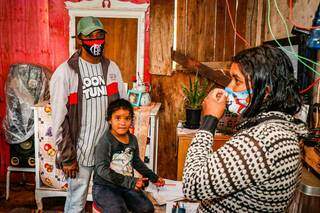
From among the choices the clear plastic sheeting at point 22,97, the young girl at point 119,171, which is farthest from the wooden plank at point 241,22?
the clear plastic sheeting at point 22,97

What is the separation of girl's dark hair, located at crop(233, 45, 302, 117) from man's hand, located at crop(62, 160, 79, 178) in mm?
1478

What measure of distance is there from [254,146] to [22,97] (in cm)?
302

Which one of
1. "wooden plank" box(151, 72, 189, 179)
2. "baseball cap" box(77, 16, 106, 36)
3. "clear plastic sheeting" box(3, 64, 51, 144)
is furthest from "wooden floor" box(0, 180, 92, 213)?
"baseball cap" box(77, 16, 106, 36)

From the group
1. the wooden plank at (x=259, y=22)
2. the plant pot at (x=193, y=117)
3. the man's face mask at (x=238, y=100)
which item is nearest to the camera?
the man's face mask at (x=238, y=100)

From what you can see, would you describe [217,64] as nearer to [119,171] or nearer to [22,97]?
[119,171]

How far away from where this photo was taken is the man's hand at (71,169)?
2133mm

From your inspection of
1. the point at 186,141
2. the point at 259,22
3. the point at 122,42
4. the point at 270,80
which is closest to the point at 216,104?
the point at 270,80

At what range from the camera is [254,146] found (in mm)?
898

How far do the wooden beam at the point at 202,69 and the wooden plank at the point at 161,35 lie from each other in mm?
106

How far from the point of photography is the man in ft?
6.92

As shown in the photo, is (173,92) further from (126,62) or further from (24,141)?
(24,141)

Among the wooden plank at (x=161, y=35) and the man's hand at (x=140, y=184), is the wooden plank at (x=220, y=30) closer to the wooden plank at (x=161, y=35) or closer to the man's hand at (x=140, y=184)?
the wooden plank at (x=161, y=35)

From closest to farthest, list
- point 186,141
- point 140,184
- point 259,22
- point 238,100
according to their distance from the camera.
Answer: point 238,100, point 140,184, point 186,141, point 259,22

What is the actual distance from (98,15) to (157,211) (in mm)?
2367
